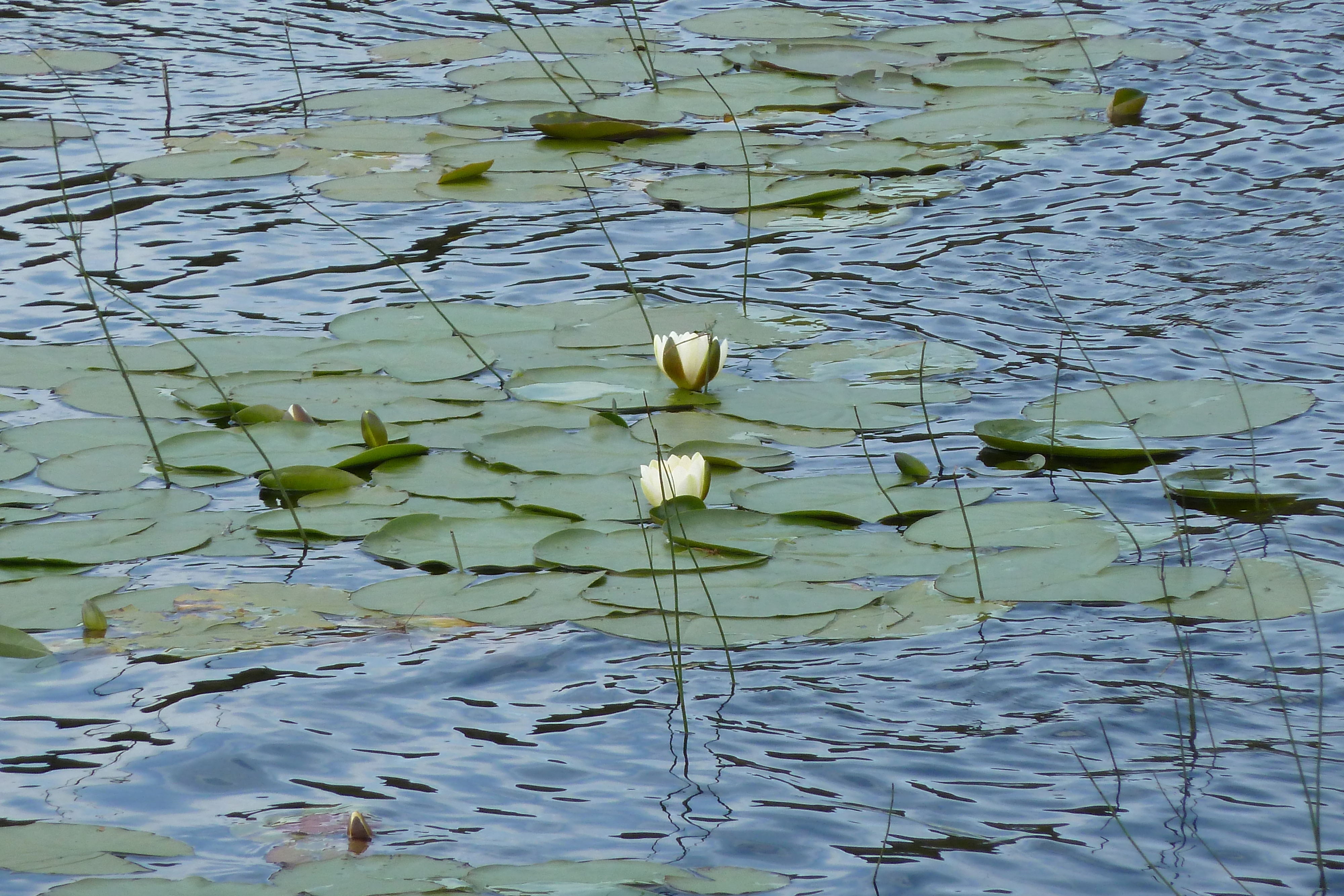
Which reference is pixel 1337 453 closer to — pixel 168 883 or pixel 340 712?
pixel 340 712

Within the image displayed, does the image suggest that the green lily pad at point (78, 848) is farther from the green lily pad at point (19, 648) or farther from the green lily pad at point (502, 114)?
the green lily pad at point (502, 114)

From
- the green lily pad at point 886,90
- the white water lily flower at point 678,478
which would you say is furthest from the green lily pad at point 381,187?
the white water lily flower at point 678,478

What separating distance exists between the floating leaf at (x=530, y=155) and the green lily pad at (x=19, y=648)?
316 centimetres

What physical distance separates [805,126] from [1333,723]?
4.09m

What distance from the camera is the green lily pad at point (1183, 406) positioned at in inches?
143

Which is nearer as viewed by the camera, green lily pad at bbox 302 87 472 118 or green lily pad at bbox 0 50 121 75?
green lily pad at bbox 302 87 472 118

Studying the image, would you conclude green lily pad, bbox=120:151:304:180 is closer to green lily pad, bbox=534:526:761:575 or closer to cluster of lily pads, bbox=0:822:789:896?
green lily pad, bbox=534:526:761:575

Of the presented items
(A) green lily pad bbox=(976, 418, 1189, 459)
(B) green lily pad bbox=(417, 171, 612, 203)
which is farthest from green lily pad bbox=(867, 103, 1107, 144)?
(A) green lily pad bbox=(976, 418, 1189, 459)

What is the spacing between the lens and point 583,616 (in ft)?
9.64

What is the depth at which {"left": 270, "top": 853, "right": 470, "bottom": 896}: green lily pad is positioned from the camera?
211 cm

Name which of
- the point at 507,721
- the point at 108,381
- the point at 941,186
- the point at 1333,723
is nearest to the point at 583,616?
the point at 507,721

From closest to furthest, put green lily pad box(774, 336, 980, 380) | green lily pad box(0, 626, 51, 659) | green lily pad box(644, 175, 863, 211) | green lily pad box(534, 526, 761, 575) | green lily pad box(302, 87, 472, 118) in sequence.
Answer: green lily pad box(0, 626, 51, 659) → green lily pad box(534, 526, 761, 575) → green lily pad box(774, 336, 980, 380) → green lily pad box(644, 175, 863, 211) → green lily pad box(302, 87, 472, 118)

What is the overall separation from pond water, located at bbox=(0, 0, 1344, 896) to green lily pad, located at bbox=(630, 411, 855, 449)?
72 mm

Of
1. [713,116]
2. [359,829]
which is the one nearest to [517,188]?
[713,116]
